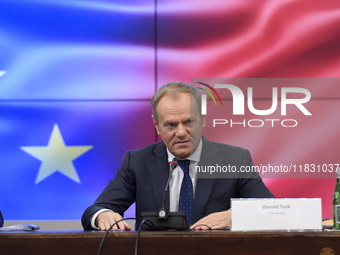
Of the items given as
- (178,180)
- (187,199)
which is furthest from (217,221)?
(178,180)

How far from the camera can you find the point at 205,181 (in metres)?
1.80

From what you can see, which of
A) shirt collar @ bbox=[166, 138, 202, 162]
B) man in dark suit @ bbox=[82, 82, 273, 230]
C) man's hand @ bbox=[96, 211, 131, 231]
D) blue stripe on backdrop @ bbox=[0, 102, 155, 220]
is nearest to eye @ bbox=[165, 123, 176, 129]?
man in dark suit @ bbox=[82, 82, 273, 230]

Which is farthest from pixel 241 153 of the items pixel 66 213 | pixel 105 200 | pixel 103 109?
pixel 66 213

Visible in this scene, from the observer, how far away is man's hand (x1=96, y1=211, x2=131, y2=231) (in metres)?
1.18

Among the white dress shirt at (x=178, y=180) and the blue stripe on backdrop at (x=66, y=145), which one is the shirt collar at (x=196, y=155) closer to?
the white dress shirt at (x=178, y=180)

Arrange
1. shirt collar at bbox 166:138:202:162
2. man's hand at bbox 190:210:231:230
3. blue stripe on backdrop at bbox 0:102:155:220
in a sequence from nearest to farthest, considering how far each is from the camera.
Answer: man's hand at bbox 190:210:231:230
shirt collar at bbox 166:138:202:162
blue stripe on backdrop at bbox 0:102:155:220

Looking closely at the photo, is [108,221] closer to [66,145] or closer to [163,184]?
[163,184]

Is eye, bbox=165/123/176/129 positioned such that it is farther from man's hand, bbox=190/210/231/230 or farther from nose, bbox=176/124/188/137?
man's hand, bbox=190/210/231/230

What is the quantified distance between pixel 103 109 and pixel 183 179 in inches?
39.7

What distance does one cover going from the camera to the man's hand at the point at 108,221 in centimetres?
118

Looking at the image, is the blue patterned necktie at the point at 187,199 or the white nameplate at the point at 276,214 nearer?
the white nameplate at the point at 276,214

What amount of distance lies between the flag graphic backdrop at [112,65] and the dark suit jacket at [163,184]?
61 centimetres

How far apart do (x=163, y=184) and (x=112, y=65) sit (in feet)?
3.62

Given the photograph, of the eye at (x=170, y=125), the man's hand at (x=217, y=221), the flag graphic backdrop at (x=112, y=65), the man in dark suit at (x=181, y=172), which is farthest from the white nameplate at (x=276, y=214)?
the flag graphic backdrop at (x=112, y=65)
